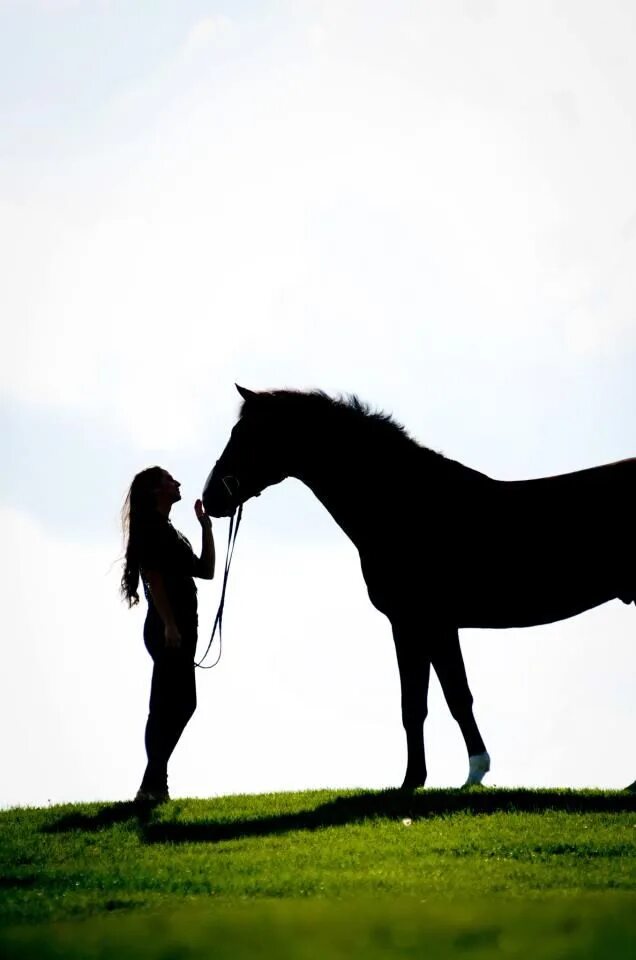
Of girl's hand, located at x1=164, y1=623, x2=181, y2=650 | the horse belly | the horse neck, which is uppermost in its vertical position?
the horse neck

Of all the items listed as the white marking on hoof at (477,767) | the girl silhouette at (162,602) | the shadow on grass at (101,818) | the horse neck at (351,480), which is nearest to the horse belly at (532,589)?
the horse neck at (351,480)

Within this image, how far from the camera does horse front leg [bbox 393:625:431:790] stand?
40.5 ft

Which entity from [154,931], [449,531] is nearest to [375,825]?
[449,531]

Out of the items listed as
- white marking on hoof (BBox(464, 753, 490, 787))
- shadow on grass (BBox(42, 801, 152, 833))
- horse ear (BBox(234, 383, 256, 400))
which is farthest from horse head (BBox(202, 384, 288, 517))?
white marking on hoof (BBox(464, 753, 490, 787))

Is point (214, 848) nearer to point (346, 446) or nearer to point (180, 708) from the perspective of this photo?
point (180, 708)

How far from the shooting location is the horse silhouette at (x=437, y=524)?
1246 cm

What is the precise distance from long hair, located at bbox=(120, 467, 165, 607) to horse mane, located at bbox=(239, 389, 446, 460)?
46.1 inches

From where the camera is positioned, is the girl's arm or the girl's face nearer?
the girl's arm

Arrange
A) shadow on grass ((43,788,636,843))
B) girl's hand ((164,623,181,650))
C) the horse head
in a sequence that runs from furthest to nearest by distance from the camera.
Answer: the horse head
girl's hand ((164,623,181,650))
shadow on grass ((43,788,636,843))

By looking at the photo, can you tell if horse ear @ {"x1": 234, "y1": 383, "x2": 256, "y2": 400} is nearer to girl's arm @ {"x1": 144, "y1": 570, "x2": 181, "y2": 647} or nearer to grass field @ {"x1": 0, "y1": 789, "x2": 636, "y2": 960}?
girl's arm @ {"x1": 144, "y1": 570, "x2": 181, "y2": 647}

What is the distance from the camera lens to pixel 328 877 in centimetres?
860

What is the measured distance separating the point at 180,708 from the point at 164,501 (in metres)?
2.05

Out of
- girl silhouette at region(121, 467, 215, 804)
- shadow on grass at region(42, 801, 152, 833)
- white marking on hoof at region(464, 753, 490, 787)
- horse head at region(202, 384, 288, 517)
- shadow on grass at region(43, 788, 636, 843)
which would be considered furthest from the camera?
horse head at region(202, 384, 288, 517)

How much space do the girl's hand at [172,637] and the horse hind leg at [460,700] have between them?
2.55 metres
